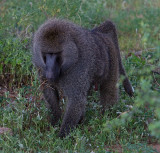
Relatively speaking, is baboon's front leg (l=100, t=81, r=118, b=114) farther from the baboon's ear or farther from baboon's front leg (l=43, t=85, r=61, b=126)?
the baboon's ear

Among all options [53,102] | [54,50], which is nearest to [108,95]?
[53,102]

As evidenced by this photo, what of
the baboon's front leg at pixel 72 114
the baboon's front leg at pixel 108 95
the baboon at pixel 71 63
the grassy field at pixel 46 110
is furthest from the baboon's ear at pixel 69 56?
the baboon's front leg at pixel 108 95

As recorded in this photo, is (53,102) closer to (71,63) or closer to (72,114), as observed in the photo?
(72,114)

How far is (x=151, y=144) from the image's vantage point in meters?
3.25

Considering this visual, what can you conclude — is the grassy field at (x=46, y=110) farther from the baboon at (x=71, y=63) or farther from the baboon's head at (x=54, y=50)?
the baboon's head at (x=54, y=50)

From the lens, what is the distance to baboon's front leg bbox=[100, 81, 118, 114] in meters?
4.13

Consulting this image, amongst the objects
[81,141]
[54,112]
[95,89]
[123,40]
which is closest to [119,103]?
[95,89]

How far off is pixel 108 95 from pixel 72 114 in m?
0.84

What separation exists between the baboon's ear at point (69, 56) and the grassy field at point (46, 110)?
0.50 metres

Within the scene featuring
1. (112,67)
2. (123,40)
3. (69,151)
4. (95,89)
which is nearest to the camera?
(69,151)

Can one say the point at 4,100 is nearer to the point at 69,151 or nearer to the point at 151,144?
the point at 69,151

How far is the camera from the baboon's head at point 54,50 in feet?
10.2

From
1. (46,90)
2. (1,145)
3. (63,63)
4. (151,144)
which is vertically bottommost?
(151,144)

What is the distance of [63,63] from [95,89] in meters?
1.24
